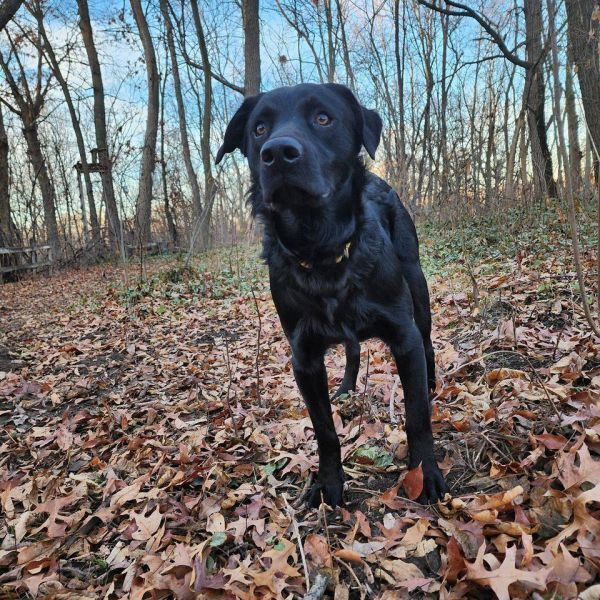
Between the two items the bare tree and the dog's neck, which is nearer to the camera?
the dog's neck

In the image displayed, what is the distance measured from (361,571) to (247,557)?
467mm

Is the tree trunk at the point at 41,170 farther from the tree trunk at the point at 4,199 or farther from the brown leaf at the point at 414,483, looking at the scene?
the brown leaf at the point at 414,483

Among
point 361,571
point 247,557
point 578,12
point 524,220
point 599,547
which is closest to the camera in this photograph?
point 599,547

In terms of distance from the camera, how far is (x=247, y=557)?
1.88 meters

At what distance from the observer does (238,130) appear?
2668mm

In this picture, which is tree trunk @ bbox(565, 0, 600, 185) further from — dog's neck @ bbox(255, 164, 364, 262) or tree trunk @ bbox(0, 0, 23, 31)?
tree trunk @ bbox(0, 0, 23, 31)

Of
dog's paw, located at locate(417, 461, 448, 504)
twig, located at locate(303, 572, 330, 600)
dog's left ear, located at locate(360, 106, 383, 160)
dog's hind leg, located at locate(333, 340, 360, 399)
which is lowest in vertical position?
twig, located at locate(303, 572, 330, 600)

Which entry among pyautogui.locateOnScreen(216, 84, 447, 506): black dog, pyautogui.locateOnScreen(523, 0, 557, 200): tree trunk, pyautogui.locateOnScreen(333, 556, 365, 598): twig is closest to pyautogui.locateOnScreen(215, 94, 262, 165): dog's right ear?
pyautogui.locateOnScreen(216, 84, 447, 506): black dog

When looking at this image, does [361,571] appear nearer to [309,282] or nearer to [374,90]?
[309,282]

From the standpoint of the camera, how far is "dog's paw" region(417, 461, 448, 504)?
199 cm

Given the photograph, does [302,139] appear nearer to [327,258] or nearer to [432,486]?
[327,258]

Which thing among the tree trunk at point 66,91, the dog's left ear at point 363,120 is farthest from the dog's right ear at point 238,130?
the tree trunk at point 66,91

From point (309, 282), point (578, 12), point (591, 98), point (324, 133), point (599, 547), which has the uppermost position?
point (578, 12)

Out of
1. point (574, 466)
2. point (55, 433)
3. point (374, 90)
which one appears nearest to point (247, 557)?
point (574, 466)
